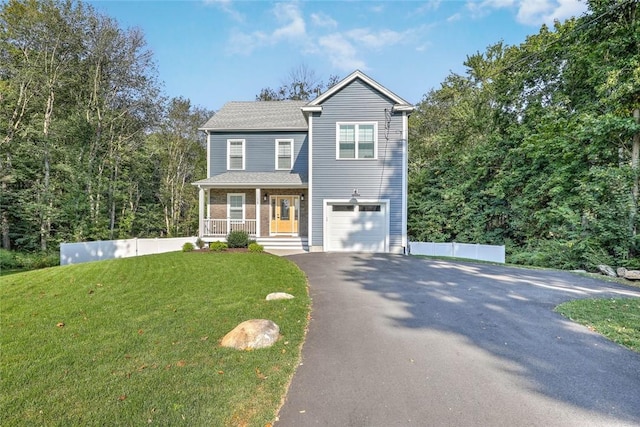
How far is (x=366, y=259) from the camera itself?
456 inches

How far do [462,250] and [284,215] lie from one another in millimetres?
8796

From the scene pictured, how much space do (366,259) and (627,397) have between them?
Answer: 8708mm

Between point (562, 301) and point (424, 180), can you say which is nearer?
point (562, 301)

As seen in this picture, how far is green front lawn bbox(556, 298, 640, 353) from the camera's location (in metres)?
4.34

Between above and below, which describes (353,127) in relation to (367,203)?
above

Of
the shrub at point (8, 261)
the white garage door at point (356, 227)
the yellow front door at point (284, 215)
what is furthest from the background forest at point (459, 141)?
the yellow front door at point (284, 215)

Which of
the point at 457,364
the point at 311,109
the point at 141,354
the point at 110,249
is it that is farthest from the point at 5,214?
the point at 457,364

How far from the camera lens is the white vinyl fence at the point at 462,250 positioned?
1317 centimetres

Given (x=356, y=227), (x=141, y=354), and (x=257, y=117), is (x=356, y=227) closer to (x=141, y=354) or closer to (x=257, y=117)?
(x=257, y=117)

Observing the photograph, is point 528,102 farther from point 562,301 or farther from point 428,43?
point 562,301

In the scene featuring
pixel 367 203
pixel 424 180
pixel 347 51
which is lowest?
pixel 367 203

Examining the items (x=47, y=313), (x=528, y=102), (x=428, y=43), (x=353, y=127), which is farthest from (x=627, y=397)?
(x=528, y=102)

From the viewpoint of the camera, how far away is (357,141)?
13.8 metres

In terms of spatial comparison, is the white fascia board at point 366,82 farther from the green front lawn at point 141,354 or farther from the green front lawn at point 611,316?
the green front lawn at point 611,316
